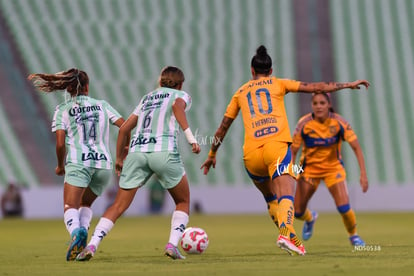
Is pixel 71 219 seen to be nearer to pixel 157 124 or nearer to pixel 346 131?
pixel 157 124

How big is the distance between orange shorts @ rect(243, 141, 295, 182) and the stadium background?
55.3 feet

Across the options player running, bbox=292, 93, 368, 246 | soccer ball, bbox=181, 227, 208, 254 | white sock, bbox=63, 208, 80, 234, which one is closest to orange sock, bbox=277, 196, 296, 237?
soccer ball, bbox=181, 227, 208, 254

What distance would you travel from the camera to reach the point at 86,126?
9.23 meters

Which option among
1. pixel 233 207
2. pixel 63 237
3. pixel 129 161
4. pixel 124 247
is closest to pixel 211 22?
pixel 233 207

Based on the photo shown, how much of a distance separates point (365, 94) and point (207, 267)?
24769 millimetres

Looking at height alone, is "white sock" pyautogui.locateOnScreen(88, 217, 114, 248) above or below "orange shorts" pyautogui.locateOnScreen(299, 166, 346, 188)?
below

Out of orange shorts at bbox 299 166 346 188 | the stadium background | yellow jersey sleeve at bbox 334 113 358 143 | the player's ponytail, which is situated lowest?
orange shorts at bbox 299 166 346 188

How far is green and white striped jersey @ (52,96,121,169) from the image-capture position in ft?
30.0

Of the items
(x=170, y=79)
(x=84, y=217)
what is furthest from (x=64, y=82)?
(x=84, y=217)

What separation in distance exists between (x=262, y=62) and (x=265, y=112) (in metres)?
0.53

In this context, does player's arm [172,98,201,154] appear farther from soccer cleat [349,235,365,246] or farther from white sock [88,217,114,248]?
soccer cleat [349,235,365,246]

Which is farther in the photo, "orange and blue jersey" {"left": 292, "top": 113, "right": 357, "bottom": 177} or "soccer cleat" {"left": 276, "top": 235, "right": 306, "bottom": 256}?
"orange and blue jersey" {"left": 292, "top": 113, "right": 357, "bottom": 177}

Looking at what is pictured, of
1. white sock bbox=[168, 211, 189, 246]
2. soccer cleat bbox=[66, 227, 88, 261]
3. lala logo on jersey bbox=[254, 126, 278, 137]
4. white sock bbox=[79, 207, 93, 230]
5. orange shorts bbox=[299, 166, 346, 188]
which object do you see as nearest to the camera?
soccer cleat bbox=[66, 227, 88, 261]

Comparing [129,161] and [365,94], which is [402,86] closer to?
[365,94]
